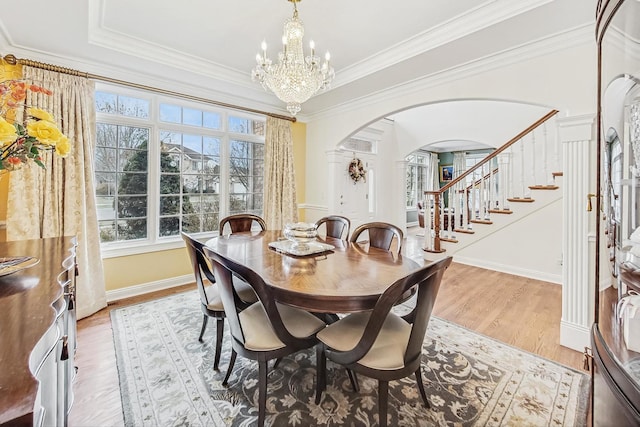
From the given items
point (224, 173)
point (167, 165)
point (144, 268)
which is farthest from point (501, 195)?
point (144, 268)

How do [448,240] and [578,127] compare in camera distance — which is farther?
[448,240]

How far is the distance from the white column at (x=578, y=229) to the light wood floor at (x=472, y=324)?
0.23 meters

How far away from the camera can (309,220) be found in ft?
16.3

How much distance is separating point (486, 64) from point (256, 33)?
222cm

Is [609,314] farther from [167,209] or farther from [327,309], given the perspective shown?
[167,209]

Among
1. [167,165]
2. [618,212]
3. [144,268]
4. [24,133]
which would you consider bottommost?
[144,268]

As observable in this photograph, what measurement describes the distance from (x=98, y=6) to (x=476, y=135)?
20.2 ft

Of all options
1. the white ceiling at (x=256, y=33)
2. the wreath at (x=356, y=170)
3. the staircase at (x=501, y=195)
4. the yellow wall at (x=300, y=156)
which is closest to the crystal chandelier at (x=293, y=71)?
the white ceiling at (x=256, y=33)

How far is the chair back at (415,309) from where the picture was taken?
3.93 feet

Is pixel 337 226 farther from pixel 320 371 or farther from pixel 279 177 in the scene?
pixel 279 177

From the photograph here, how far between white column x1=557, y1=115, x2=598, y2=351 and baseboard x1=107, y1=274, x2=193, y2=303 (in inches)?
160

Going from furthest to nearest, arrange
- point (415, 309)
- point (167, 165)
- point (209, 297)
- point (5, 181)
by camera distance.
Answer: point (167, 165) → point (5, 181) → point (209, 297) → point (415, 309)

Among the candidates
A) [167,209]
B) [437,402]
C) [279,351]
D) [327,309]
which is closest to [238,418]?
[279,351]

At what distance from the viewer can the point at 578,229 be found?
2.17 m
